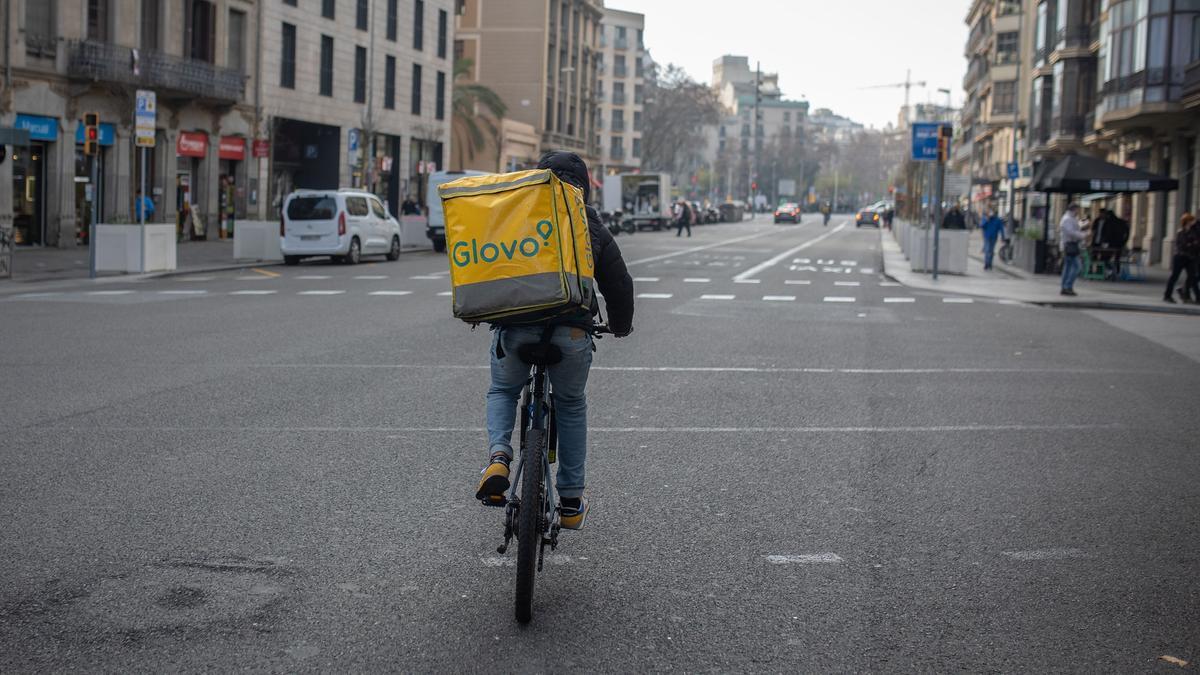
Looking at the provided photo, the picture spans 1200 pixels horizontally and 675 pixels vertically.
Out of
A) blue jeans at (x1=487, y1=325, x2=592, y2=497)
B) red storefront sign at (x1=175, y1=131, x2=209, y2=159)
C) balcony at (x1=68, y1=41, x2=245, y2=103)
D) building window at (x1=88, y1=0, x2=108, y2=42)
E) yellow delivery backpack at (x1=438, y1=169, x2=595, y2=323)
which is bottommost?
blue jeans at (x1=487, y1=325, x2=592, y2=497)

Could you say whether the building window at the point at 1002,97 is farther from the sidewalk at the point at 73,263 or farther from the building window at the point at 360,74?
the sidewalk at the point at 73,263

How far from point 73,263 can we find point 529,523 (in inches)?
1024

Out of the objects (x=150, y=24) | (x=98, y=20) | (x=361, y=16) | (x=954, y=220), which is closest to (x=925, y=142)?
(x=954, y=220)

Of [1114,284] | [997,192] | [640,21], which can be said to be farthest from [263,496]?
[640,21]

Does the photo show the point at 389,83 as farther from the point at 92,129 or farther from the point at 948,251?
the point at 92,129

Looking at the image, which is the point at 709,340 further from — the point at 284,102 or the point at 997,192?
the point at 997,192

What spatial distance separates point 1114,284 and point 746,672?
27.8 metres

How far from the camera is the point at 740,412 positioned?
10086 mm

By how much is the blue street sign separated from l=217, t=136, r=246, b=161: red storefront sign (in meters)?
22.2

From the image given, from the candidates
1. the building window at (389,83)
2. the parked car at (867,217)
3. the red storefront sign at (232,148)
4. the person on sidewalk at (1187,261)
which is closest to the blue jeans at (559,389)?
the person on sidewalk at (1187,261)

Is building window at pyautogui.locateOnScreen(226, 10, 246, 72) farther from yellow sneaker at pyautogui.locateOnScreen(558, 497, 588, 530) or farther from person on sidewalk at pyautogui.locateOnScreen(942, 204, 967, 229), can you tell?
yellow sneaker at pyautogui.locateOnScreen(558, 497, 588, 530)

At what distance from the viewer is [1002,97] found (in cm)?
8119

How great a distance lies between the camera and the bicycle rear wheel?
4.61m

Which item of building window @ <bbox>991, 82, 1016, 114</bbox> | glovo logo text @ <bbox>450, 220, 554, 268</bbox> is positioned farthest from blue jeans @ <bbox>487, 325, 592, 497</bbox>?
building window @ <bbox>991, 82, 1016, 114</bbox>
